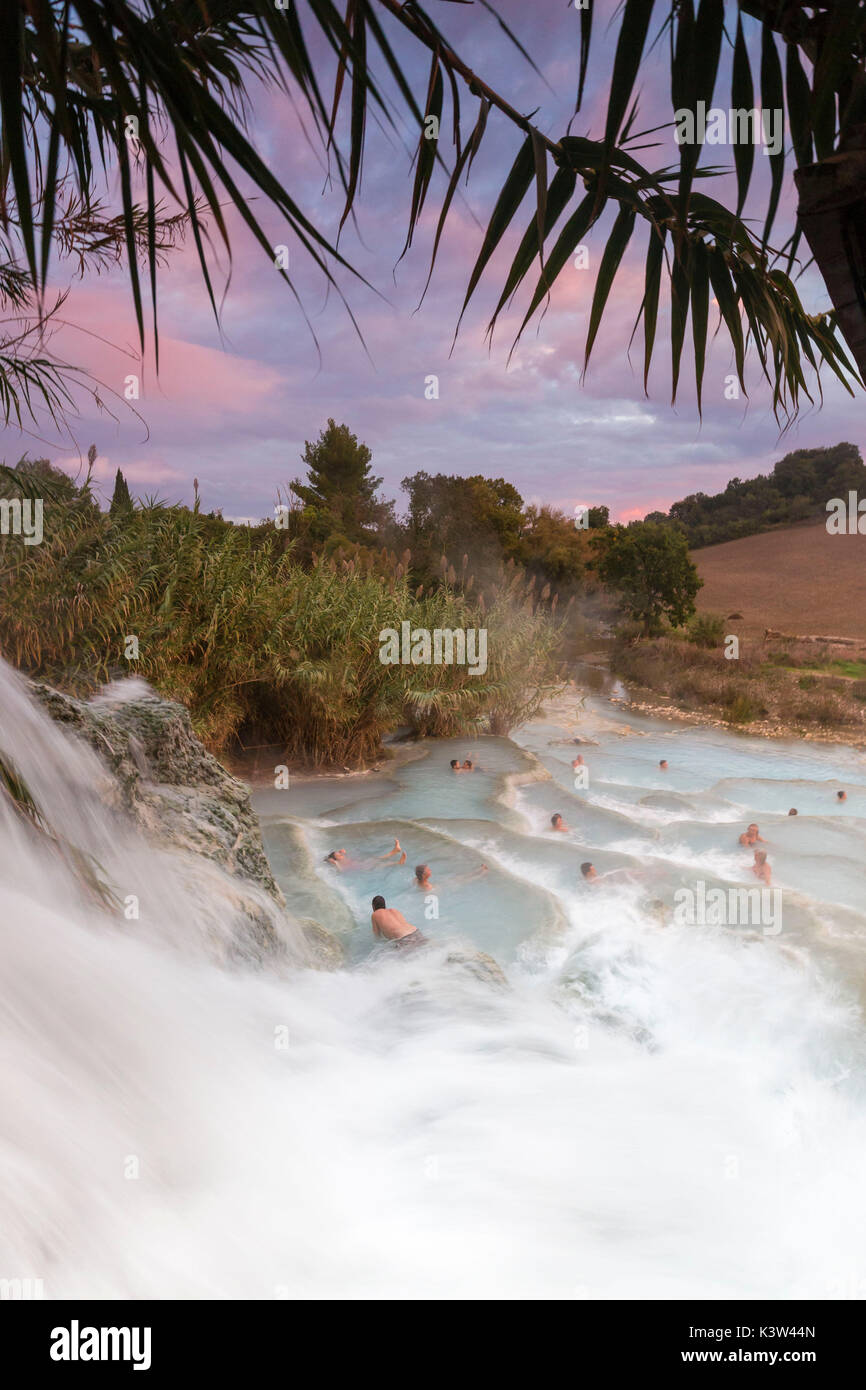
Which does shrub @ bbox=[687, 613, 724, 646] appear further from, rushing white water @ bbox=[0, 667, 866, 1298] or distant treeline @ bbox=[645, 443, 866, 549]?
rushing white water @ bbox=[0, 667, 866, 1298]

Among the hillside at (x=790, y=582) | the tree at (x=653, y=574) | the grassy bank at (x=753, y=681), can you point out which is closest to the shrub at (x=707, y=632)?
the grassy bank at (x=753, y=681)

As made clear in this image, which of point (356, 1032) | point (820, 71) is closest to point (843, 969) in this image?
point (356, 1032)

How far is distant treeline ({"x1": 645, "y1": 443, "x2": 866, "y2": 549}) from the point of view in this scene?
27.4m

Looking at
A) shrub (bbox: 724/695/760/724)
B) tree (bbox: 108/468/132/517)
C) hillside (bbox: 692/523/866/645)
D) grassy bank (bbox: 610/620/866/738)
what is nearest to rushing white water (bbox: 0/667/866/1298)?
tree (bbox: 108/468/132/517)

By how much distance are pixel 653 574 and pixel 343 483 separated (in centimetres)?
1051

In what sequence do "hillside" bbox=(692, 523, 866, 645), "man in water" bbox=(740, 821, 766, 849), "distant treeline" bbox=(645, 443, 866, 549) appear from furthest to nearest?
"distant treeline" bbox=(645, 443, 866, 549)
"hillside" bbox=(692, 523, 866, 645)
"man in water" bbox=(740, 821, 766, 849)

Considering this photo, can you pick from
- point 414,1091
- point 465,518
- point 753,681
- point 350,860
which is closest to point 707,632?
point 753,681

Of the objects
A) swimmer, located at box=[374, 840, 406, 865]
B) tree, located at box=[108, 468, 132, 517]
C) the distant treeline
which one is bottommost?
swimmer, located at box=[374, 840, 406, 865]

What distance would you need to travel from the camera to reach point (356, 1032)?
2.99 metres

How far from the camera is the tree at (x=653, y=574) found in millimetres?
17906

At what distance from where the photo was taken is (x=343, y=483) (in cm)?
2336

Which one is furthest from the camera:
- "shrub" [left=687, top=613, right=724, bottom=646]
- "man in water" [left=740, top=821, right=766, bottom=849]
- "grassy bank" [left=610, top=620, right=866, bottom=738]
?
"shrub" [left=687, top=613, right=724, bottom=646]

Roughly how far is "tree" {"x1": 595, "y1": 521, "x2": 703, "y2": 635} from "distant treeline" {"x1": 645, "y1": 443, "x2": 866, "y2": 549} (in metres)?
9.08

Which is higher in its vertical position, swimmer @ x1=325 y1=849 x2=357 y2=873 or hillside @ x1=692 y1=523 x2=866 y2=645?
hillside @ x1=692 y1=523 x2=866 y2=645
